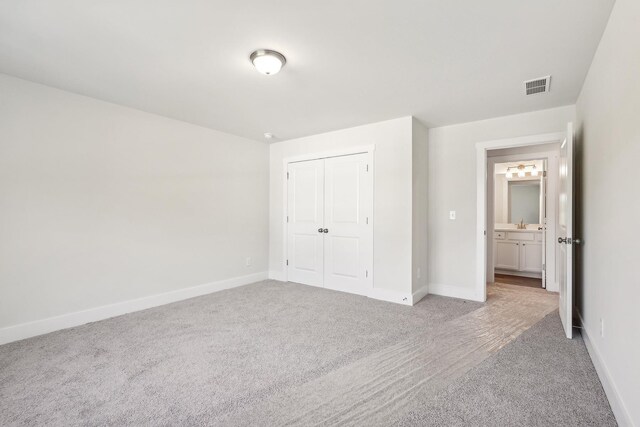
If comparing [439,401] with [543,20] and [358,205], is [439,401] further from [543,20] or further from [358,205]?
[358,205]

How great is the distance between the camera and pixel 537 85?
2.94 meters

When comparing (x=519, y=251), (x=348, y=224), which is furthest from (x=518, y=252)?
(x=348, y=224)

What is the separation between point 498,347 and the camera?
2.65 metres

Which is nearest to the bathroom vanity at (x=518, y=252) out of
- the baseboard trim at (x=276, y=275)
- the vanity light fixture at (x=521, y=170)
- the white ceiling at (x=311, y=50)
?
the vanity light fixture at (x=521, y=170)

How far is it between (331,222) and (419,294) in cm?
160

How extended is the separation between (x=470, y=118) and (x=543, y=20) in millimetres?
2024

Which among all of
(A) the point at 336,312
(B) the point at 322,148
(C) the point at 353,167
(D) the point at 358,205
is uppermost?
(B) the point at 322,148

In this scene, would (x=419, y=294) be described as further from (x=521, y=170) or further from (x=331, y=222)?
(x=521, y=170)

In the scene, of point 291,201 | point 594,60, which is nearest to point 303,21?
point 594,60

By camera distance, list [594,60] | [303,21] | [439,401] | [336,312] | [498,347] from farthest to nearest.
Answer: [336,312] < [498,347] < [594,60] < [303,21] < [439,401]

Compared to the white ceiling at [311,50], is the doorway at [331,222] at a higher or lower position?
lower

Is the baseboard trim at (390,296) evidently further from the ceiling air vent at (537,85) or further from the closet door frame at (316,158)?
the ceiling air vent at (537,85)

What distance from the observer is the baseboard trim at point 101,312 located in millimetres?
2822

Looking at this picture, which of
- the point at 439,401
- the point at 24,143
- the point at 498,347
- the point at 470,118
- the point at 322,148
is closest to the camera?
the point at 439,401
